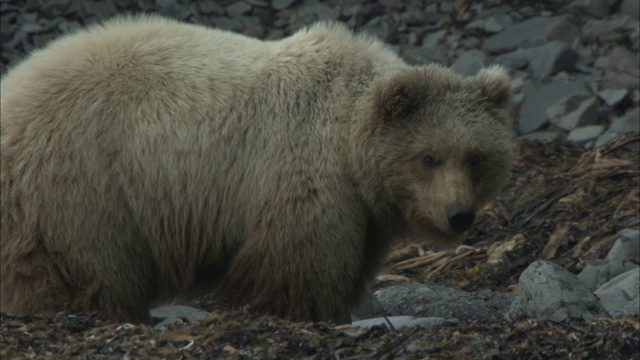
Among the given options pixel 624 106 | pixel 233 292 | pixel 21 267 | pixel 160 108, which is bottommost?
pixel 624 106

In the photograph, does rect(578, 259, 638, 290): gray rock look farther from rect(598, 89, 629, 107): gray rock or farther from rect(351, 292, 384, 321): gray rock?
rect(598, 89, 629, 107): gray rock

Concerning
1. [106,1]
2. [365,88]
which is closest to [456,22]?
[106,1]

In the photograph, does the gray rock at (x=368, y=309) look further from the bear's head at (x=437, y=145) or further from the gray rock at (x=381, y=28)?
the gray rock at (x=381, y=28)

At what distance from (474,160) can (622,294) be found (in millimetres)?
1414

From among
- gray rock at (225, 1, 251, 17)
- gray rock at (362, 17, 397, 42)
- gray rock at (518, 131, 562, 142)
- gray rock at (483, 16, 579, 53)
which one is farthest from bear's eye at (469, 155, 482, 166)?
gray rock at (225, 1, 251, 17)

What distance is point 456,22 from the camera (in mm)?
12914

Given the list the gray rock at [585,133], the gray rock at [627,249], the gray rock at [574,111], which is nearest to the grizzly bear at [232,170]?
the gray rock at [627,249]

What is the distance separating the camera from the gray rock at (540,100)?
36.1ft

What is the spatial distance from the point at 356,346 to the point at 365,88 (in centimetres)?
196

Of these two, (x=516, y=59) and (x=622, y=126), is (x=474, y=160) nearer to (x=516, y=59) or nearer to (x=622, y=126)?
(x=622, y=126)

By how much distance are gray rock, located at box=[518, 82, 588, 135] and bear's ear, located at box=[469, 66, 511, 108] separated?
424 cm

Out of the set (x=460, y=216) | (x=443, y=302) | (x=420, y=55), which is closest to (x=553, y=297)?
(x=460, y=216)

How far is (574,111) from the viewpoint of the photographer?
10953mm

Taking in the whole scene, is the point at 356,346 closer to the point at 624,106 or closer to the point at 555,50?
the point at 624,106
